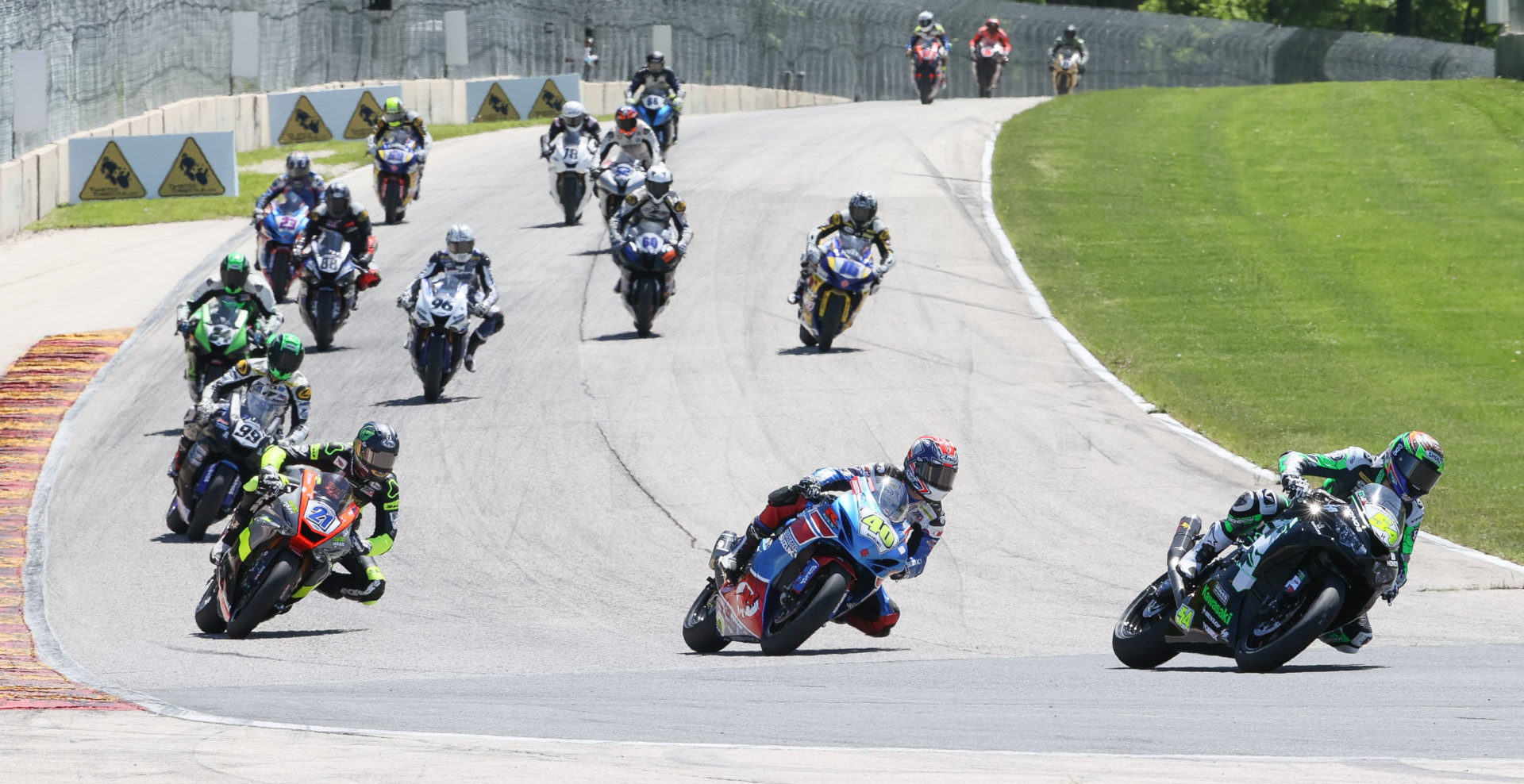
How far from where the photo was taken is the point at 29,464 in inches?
752

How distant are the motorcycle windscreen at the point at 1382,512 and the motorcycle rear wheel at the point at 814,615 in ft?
9.81

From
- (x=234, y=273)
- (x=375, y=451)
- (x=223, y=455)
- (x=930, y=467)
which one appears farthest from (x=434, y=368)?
(x=930, y=467)

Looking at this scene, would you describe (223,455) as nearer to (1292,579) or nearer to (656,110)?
(1292,579)

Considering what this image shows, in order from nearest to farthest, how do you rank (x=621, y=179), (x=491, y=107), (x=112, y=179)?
(x=621, y=179) → (x=112, y=179) → (x=491, y=107)

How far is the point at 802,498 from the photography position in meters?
11.4

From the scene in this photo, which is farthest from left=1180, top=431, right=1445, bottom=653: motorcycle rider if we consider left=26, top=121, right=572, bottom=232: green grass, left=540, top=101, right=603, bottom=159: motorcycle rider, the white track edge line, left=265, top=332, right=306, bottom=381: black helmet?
left=26, top=121, right=572, bottom=232: green grass

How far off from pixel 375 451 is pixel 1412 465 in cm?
667

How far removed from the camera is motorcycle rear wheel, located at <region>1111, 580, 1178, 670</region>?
36.2ft

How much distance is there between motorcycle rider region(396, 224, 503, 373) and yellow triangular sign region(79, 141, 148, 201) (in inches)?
588

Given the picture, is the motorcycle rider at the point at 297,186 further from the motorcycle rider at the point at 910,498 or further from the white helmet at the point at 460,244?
the motorcycle rider at the point at 910,498

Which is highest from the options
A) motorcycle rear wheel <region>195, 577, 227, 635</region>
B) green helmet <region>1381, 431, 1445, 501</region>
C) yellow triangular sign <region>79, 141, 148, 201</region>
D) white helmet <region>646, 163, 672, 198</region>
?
white helmet <region>646, 163, 672, 198</region>

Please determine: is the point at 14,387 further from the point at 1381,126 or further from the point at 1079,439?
the point at 1381,126

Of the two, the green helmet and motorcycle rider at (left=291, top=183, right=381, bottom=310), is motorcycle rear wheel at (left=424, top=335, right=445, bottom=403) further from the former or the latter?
the green helmet

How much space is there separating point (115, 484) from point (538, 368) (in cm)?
617
